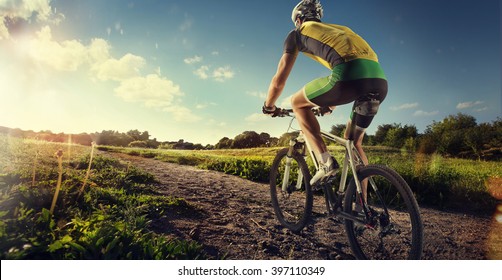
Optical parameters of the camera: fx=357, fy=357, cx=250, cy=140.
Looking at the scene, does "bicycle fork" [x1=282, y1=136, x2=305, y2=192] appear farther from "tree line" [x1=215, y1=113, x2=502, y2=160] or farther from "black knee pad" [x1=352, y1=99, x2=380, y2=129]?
"tree line" [x1=215, y1=113, x2=502, y2=160]

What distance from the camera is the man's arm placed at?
335 cm

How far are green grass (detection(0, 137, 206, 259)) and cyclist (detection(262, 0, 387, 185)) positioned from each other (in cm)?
157

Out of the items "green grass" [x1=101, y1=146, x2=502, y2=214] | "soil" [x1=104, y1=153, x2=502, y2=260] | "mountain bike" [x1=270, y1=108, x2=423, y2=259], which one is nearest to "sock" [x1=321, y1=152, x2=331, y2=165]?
"mountain bike" [x1=270, y1=108, x2=423, y2=259]

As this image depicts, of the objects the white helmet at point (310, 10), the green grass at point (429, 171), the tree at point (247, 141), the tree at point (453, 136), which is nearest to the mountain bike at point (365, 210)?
the white helmet at point (310, 10)

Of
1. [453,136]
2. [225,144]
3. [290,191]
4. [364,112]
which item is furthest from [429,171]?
[225,144]

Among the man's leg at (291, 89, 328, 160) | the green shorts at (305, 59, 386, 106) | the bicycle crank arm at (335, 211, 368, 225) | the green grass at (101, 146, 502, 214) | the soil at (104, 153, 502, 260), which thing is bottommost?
the soil at (104, 153, 502, 260)

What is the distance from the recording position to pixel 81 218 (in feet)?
9.86

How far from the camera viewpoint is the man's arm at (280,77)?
3.35 meters

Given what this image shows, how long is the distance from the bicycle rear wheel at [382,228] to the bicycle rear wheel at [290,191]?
2.36 ft

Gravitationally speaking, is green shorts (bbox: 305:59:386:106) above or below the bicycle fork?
above

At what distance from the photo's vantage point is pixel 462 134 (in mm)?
7148

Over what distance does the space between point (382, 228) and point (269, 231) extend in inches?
53.0
